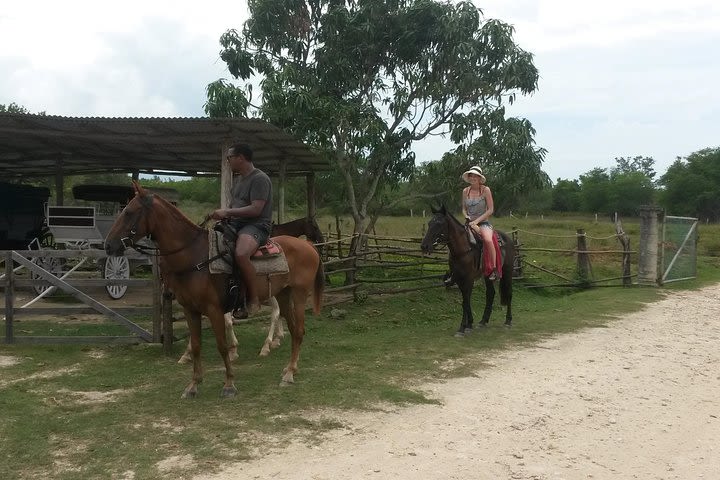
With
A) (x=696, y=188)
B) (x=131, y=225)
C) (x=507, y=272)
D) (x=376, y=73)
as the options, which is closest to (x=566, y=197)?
(x=696, y=188)


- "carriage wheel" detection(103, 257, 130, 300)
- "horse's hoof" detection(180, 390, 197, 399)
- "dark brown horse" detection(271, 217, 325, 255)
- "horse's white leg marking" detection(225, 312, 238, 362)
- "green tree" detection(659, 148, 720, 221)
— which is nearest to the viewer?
"horse's hoof" detection(180, 390, 197, 399)

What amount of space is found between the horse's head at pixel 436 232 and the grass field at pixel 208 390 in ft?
4.28

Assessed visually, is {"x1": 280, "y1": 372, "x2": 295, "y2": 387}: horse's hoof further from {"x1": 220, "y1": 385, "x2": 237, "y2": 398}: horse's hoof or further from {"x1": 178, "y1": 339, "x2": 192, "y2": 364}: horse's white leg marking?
{"x1": 178, "y1": 339, "x2": 192, "y2": 364}: horse's white leg marking

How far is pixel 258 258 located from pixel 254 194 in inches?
25.0

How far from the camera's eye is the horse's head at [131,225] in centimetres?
468

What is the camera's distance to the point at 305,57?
43.7 ft

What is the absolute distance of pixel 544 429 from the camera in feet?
14.1

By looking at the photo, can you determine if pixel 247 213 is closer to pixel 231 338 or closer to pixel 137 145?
pixel 231 338

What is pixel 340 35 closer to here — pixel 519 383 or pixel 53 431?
pixel 519 383

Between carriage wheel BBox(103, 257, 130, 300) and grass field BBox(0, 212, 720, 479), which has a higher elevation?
carriage wheel BBox(103, 257, 130, 300)

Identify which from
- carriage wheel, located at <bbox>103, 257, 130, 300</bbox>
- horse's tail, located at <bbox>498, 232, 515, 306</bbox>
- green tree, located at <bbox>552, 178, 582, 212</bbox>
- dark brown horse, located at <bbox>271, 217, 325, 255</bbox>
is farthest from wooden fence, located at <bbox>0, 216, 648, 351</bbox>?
green tree, located at <bbox>552, 178, 582, 212</bbox>

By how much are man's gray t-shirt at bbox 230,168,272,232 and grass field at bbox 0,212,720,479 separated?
5.23 ft

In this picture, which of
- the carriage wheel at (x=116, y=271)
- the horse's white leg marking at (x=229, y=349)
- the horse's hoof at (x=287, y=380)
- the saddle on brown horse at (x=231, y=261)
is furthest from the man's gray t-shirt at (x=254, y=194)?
the carriage wheel at (x=116, y=271)

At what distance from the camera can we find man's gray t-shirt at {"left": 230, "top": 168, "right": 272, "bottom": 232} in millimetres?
5090
